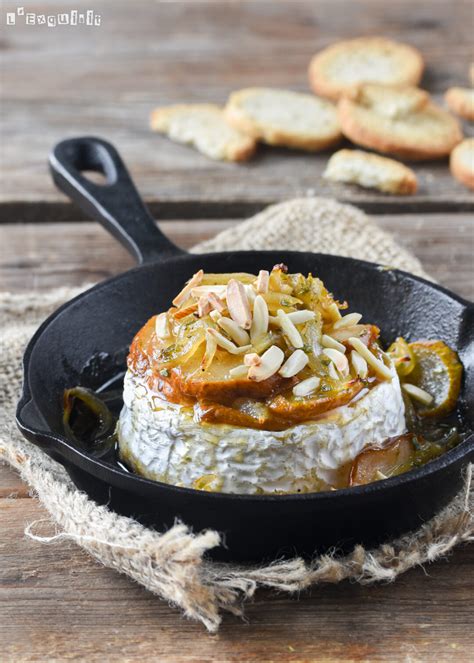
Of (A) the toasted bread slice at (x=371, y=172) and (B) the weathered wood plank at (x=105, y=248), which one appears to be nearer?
(B) the weathered wood plank at (x=105, y=248)

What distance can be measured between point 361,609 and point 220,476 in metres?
0.41

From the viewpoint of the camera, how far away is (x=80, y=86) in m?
5.28

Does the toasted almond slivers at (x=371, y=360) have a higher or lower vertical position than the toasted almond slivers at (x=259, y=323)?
lower

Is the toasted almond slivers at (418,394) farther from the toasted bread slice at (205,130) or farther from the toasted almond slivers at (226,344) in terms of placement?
the toasted bread slice at (205,130)

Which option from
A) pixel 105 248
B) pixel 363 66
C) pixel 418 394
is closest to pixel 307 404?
pixel 418 394

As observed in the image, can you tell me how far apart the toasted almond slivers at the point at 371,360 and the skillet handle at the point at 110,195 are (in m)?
0.92

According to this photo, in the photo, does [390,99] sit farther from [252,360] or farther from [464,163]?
[252,360]

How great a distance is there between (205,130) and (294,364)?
269 centimetres

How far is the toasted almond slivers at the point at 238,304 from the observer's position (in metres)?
2.16

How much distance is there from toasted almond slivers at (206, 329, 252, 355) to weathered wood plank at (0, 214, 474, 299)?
62.4 inches

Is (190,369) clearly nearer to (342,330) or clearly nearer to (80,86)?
(342,330)

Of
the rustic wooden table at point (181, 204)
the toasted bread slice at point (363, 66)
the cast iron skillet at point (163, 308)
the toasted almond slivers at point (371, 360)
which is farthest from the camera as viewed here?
the toasted bread slice at point (363, 66)

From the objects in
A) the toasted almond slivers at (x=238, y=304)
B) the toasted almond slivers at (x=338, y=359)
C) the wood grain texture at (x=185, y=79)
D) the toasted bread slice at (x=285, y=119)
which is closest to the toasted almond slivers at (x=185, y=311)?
the toasted almond slivers at (x=238, y=304)

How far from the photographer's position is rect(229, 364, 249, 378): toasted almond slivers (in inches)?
82.4
